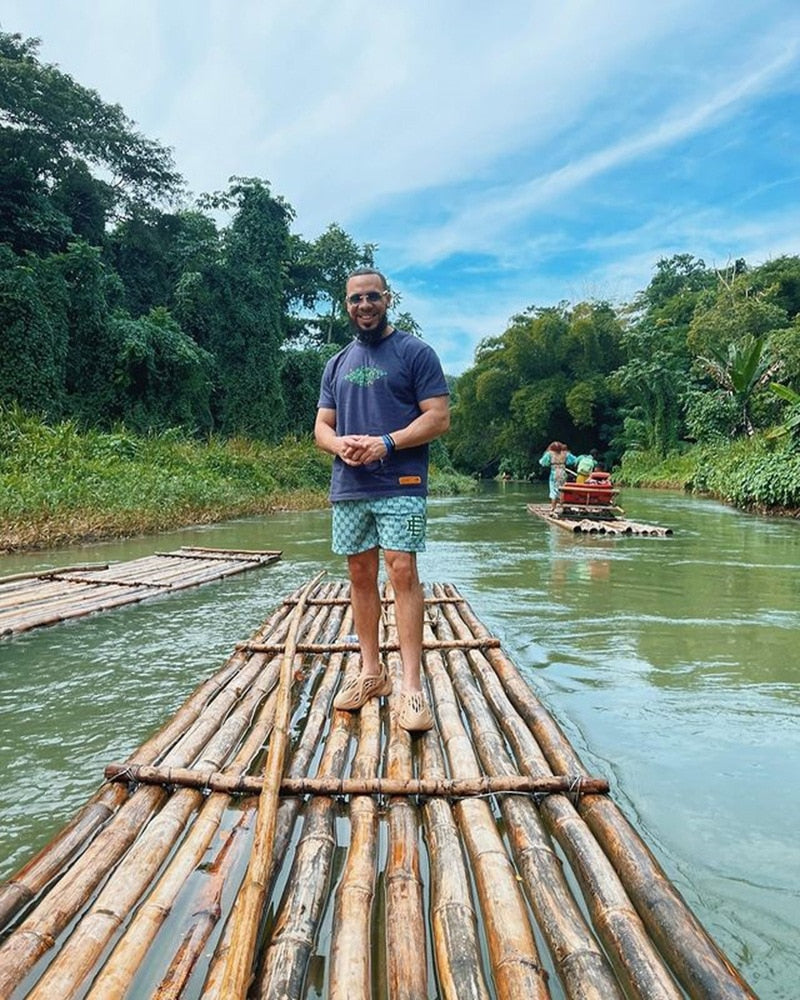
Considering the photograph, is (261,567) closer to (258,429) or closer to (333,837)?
(333,837)

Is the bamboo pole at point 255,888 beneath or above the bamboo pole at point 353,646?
above

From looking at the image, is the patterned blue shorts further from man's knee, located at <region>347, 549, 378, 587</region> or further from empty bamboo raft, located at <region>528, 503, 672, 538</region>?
empty bamboo raft, located at <region>528, 503, 672, 538</region>

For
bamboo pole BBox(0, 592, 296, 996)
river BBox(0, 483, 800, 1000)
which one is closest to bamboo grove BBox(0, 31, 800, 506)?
river BBox(0, 483, 800, 1000)

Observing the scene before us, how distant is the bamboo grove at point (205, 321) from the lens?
15461mm

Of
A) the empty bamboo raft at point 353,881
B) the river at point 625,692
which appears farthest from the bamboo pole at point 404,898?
the river at point 625,692

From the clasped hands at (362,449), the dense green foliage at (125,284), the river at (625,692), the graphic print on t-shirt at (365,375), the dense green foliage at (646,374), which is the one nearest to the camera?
the river at (625,692)

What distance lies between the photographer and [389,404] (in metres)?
2.33

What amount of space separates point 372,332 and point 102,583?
323cm

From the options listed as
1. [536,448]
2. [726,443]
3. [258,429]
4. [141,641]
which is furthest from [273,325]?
[141,641]

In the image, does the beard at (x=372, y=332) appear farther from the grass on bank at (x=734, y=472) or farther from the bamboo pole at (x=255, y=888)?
the grass on bank at (x=734, y=472)

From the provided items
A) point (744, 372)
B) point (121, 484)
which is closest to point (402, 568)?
point (121, 484)

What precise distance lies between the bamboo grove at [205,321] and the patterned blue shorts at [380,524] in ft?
35.0

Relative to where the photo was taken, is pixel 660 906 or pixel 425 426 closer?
pixel 660 906

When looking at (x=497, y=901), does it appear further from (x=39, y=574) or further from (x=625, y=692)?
(x=39, y=574)
